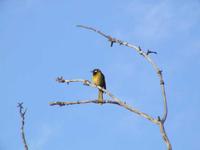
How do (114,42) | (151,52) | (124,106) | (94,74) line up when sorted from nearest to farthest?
(124,106) < (151,52) < (114,42) < (94,74)

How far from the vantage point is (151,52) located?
13.2 feet

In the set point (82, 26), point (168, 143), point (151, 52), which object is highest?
point (82, 26)

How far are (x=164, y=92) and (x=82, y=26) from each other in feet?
4.49

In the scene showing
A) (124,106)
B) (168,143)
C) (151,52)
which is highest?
(151,52)

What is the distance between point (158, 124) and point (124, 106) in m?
0.38

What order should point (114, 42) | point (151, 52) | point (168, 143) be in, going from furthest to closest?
point (114, 42)
point (151, 52)
point (168, 143)

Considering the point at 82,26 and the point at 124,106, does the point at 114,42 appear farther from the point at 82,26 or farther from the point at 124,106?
the point at 124,106

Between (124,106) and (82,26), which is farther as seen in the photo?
(82,26)

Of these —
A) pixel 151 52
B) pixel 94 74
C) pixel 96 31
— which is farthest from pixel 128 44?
pixel 94 74

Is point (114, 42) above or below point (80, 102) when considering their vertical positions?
above

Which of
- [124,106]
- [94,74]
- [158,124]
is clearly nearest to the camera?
[158,124]

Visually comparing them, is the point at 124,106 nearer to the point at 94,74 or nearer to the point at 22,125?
the point at 22,125

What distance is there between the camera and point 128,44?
13.1 feet

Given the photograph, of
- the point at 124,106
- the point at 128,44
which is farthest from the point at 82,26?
the point at 124,106
